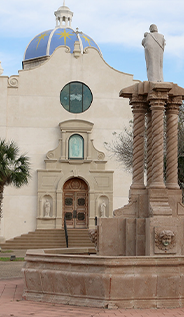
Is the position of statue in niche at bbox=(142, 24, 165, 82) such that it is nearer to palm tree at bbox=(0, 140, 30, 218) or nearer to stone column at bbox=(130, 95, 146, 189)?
stone column at bbox=(130, 95, 146, 189)

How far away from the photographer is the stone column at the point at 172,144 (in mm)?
12859

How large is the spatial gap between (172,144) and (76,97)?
21.0 m

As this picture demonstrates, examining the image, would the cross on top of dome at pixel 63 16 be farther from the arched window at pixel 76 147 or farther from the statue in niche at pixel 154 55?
the statue in niche at pixel 154 55

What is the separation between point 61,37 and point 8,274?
28027 millimetres

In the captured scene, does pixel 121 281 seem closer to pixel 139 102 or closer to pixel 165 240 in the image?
pixel 165 240

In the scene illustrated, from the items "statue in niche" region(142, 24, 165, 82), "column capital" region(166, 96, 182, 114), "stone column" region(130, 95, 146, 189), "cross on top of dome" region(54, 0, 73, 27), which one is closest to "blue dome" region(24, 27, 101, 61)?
"cross on top of dome" region(54, 0, 73, 27)

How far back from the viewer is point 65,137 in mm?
32719

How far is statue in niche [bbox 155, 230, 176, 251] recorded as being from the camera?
11305 millimetres

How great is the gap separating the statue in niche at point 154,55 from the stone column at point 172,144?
71 centimetres

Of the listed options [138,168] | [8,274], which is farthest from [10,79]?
[138,168]

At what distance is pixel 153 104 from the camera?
12.5 meters

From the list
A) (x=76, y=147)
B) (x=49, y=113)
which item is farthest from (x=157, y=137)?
(x=49, y=113)

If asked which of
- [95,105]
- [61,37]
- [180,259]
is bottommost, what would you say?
[180,259]

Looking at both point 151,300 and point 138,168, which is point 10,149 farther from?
point 151,300
